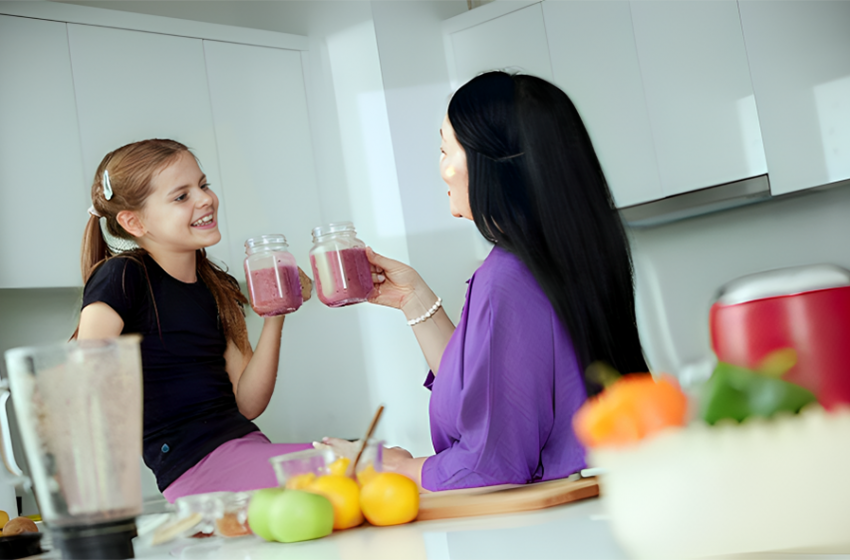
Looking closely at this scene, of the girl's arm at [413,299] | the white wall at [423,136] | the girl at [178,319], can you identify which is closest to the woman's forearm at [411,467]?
the girl's arm at [413,299]

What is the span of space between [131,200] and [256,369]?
540mm

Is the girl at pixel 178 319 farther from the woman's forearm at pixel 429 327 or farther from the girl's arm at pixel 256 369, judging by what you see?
the woman's forearm at pixel 429 327

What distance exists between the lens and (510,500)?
78cm

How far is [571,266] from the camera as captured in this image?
48.4 inches

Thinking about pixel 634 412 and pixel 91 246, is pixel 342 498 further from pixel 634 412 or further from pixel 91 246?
pixel 91 246

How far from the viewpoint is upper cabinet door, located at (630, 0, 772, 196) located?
98.4 inches

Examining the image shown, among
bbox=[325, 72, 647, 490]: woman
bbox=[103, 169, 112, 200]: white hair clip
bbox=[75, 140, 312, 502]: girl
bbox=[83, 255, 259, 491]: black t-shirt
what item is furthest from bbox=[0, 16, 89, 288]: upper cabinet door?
bbox=[325, 72, 647, 490]: woman

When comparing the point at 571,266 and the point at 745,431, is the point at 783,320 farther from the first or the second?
the point at 571,266

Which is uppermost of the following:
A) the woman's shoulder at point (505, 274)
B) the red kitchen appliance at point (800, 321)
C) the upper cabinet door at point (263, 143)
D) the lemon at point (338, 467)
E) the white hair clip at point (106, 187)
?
the upper cabinet door at point (263, 143)

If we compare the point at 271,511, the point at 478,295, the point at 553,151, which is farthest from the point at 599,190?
the point at 271,511

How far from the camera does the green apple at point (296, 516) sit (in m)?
0.75

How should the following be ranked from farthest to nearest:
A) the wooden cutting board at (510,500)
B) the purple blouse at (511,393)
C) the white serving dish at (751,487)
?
1. the purple blouse at (511,393)
2. the wooden cutting board at (510,500)
3. the white serving dish at (751,487)

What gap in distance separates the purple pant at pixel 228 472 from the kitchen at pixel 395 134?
0.91 m

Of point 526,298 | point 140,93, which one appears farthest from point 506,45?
point 526,298
